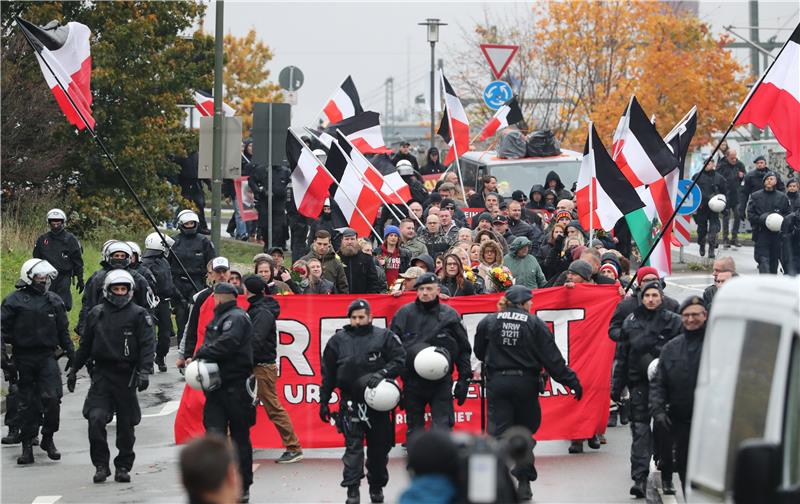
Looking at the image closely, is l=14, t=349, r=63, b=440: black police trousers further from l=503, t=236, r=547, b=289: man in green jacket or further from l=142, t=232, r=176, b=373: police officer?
l=503, t=236, r=547, b=289: man in green jacket

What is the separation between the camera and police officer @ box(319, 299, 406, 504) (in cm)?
1138

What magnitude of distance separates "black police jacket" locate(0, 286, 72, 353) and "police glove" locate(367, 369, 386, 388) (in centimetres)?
354

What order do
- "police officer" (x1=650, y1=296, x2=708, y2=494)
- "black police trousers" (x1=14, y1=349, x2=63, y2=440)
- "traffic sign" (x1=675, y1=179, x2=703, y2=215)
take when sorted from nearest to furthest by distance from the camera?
1. "police officer" (x1=650, y1=296, x2=708, y2=494)
2. "black police trousers" (x1=14, y1=349, x2=63, y2=440)
3. "traffic sign" (x1=675, y1=179, x2=703, y2=215)

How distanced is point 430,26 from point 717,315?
28561 millimetres

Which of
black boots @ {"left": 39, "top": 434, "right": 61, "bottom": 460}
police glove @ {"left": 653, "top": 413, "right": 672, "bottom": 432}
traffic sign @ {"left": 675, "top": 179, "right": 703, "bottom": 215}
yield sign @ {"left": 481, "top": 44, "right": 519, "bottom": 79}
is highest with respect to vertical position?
yield sign @ {"left": 481, "top": 44, "right": 519, "bottom": 79}

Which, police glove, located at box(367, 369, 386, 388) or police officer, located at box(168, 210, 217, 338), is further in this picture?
police officer, located at box(168, 210, 217, 338)

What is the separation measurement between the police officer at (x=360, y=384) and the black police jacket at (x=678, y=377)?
1.98 meters

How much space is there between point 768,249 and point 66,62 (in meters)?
12.0

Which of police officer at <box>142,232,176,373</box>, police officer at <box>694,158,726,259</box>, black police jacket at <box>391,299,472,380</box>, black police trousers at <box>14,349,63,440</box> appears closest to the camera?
black police jacket at <box>391,299,472,380</box>

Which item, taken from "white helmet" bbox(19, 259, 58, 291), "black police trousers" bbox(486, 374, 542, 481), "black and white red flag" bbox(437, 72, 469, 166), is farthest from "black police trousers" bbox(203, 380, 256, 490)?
"black and white red flag" bbox(437, 72, 469, 166)

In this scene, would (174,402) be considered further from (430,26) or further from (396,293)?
(430,26)

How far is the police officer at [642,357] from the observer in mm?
11672

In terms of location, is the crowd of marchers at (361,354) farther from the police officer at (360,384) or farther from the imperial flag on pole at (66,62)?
the imperial flag on pole at (66,62)

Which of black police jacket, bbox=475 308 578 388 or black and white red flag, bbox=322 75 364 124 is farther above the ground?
black and white red flag, bbox=322 75 364 124
